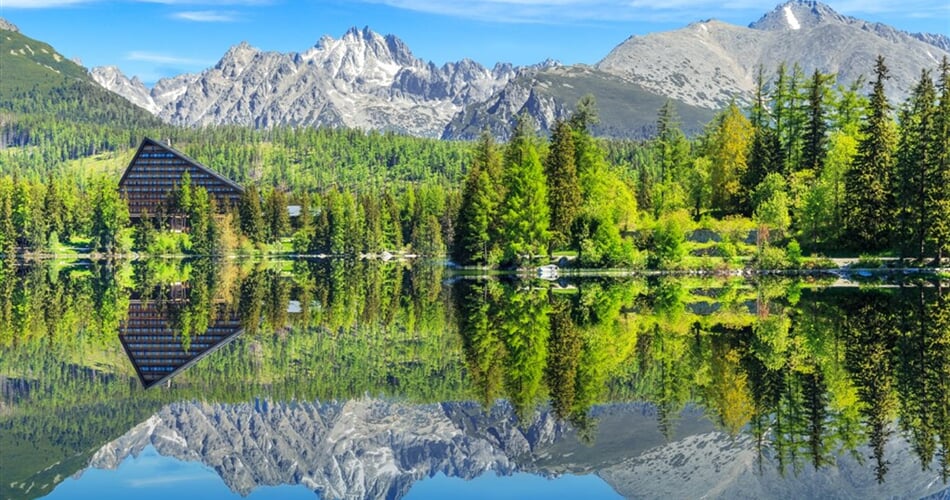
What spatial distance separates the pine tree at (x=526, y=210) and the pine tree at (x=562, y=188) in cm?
187

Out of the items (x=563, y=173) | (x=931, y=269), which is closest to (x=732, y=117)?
(x=563, y=173)

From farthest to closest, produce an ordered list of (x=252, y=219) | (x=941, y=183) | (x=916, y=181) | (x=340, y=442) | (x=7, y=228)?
(x=252, y=219) < (x=7, y=228) < (x=916, y=181) < (x=941, y=183) < (x=340, y=442)

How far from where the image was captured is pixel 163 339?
4681 centimetres

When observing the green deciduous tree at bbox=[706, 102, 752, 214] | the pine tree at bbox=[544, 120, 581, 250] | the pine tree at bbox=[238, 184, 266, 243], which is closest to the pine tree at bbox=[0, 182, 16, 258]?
the pine tree at bbox=[238, 184, 266, 243]

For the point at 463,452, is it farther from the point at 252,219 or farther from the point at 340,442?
the point at 252,219

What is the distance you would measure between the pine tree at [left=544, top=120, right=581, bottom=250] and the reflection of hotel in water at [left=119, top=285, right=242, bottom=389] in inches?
1527

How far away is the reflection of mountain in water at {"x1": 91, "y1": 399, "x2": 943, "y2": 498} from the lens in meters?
21.3

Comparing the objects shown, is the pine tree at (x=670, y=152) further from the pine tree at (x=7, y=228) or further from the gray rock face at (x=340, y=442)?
the pine tree at (x=7, y=228)

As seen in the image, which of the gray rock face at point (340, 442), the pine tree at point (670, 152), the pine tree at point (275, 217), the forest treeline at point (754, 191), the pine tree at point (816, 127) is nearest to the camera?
the gray rock face at point (340, 442)

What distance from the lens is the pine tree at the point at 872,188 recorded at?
281ft

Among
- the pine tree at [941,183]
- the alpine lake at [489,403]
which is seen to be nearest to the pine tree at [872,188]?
the pine tree at [941,183]

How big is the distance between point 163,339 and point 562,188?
177ft

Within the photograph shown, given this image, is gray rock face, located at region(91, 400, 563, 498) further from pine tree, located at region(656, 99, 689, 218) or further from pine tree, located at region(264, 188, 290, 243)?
pine tree, located at region(264, 188, 290, 243)

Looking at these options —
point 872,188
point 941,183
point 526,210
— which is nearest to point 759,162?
point 872,188
